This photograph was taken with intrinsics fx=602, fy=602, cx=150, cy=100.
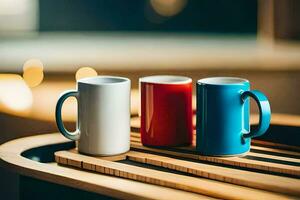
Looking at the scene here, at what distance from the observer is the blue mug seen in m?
1.01

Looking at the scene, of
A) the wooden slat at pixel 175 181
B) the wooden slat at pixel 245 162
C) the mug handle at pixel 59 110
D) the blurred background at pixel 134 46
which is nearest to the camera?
the wooden slat at pixel 175 181

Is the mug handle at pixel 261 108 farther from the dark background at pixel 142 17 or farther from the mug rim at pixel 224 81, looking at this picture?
the dark background at pixel 142 17

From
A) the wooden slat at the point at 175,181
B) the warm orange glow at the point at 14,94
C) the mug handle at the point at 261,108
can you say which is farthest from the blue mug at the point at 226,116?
the warm orange glow at the point at 14,94

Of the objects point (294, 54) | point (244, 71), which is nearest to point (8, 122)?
point (244, 71)

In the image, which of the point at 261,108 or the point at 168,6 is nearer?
the point at 261,108

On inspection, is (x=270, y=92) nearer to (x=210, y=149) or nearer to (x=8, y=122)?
(x=8, y=122)

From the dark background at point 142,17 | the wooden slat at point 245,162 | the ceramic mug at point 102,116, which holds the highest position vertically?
the dark background at point 142,17

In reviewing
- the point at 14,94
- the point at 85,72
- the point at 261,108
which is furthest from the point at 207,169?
the point at 85,72

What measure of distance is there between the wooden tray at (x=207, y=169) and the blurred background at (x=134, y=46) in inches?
44.3

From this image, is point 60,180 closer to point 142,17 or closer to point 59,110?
point 59,110

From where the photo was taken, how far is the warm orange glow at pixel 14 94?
8.13ft

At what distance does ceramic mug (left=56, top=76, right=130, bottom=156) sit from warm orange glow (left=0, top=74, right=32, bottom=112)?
1423 millimetres

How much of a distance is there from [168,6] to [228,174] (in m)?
2.72

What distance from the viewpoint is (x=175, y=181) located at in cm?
89
